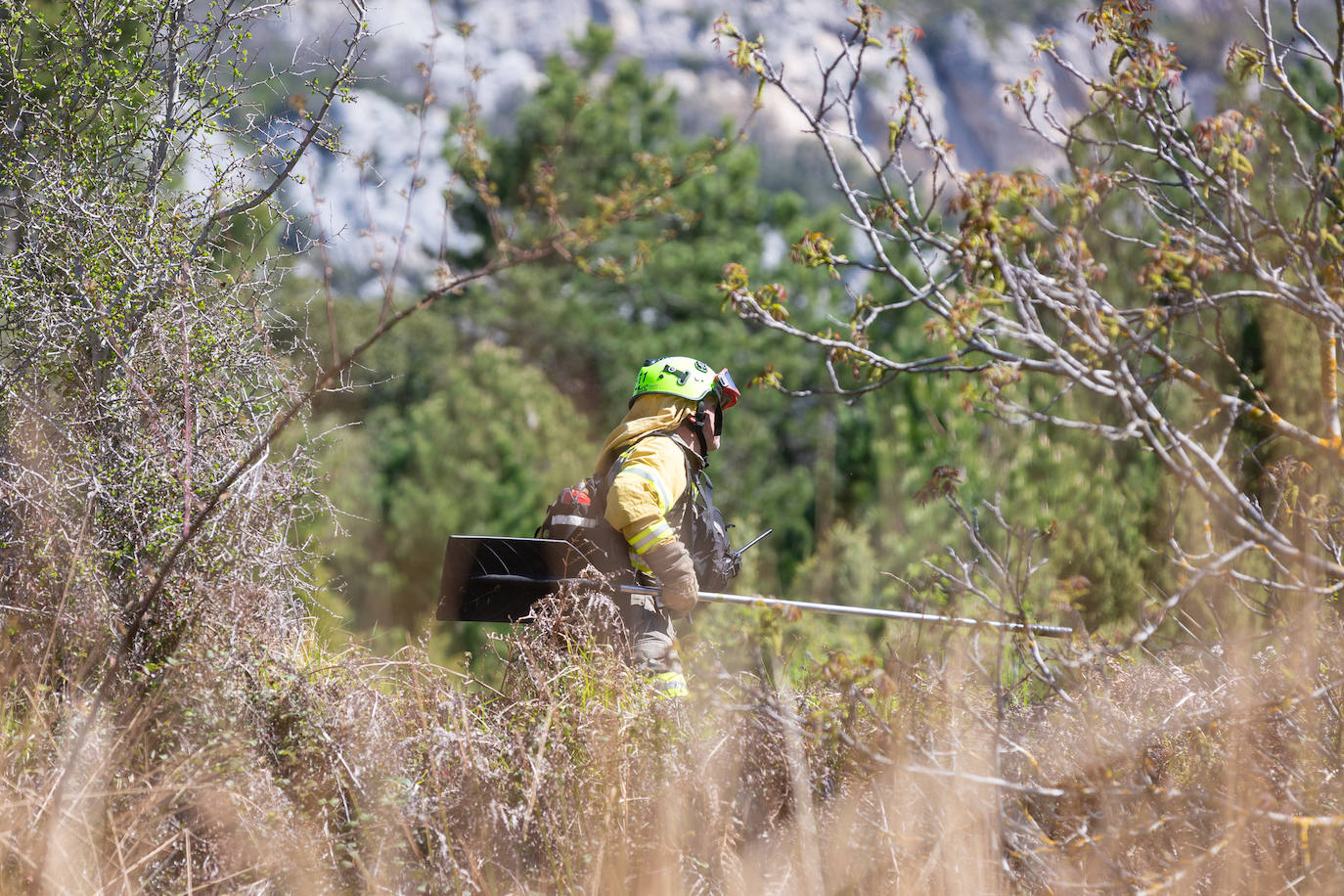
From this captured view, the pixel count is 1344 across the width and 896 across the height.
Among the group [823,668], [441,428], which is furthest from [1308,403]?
[441,428]

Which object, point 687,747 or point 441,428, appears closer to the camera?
point 687,747

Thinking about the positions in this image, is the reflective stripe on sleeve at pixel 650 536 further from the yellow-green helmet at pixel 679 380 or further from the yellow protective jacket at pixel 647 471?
the yellow-green helmet at pixel 679 380

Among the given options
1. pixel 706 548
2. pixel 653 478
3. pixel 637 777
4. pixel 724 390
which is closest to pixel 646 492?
pixel 653 478

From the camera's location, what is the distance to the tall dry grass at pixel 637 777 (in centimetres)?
314

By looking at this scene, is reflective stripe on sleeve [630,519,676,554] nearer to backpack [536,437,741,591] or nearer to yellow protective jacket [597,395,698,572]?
yellow protective jacket [597,395,698,572]

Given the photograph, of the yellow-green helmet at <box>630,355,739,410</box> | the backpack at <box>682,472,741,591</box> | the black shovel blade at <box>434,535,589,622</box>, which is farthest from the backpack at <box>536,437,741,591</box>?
the yellow-green helmet at <box>630,355,739,410</box>

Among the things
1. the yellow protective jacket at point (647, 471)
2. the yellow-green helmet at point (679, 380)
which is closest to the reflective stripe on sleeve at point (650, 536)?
the yellow protective jacket at point (647, 471)

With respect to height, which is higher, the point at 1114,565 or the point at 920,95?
the point at 920,95

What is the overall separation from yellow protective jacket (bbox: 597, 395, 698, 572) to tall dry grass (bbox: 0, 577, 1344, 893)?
0.42 metres

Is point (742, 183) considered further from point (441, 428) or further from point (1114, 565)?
point (1114, 565)

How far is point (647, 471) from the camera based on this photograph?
439 cm

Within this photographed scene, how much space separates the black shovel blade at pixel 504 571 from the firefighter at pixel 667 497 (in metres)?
0.31

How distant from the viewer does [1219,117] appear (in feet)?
10.7

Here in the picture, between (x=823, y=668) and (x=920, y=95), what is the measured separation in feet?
7.26
